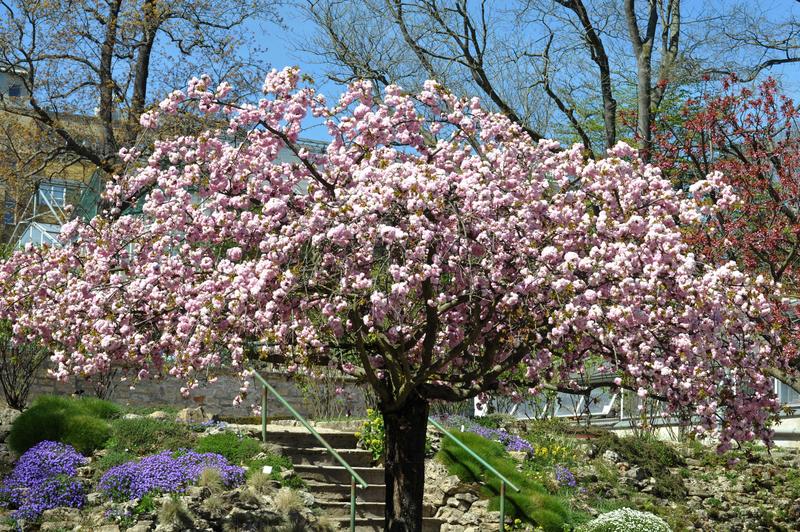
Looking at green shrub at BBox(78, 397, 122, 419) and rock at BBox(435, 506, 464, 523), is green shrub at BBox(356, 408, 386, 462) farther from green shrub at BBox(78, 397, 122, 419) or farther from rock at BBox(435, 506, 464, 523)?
green shrub at BBox(78, 397, 122, 419)

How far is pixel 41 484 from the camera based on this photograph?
963 cm

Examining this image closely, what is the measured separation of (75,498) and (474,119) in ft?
18.5

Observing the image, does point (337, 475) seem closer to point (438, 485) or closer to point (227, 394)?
point (438, 485)

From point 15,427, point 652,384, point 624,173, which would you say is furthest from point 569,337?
point 15,427

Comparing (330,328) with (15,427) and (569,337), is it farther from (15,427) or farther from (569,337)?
(15,427)

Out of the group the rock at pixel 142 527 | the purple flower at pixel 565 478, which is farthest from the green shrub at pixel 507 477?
the rock at pixel 142 527

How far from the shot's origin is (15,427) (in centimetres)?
1095

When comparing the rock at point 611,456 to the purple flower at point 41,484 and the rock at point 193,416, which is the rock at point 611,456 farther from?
the purple flower at point 41,484

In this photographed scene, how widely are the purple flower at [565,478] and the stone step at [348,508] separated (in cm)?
304

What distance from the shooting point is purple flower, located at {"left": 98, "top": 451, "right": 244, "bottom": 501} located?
966cm

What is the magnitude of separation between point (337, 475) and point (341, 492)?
0.27 meters

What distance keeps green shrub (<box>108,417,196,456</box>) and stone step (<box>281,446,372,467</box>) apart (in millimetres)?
1277

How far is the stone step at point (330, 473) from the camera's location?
11.5 metres

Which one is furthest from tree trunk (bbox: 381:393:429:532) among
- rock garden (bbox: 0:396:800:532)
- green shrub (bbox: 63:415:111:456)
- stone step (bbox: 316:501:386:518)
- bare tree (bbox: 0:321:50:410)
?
bare tree (bbox: 0:321:50:410)
